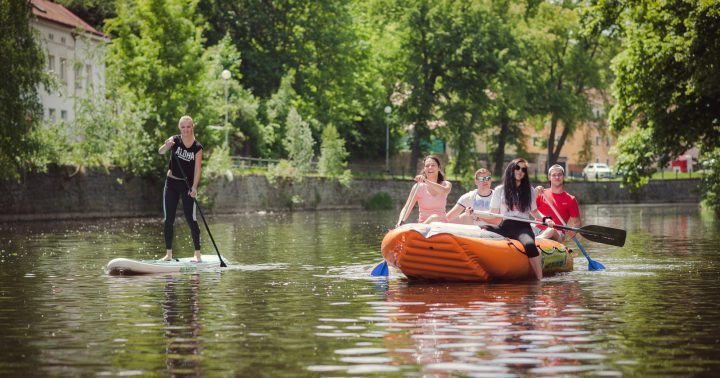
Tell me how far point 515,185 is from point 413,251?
5.20 ft

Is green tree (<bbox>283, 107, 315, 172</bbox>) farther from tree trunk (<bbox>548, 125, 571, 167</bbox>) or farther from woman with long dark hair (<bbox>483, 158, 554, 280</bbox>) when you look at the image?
Answer: woman with long dark hair (<bbox>483, 158, 554, 280</bbox>)

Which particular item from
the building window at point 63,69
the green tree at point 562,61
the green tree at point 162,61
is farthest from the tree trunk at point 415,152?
the green tree at point 162,61

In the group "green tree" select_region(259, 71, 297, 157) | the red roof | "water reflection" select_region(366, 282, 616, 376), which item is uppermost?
the red roof

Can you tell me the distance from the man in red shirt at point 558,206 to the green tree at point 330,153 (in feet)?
156

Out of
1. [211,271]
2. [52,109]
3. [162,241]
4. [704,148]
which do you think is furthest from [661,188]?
[211,271]

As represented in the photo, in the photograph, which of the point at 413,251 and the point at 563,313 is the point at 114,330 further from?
the point at 413,251

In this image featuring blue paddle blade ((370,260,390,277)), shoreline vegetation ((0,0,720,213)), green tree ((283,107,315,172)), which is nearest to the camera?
blue paddle blade ((370,260,390,277))

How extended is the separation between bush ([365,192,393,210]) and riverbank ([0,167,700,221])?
27 cm

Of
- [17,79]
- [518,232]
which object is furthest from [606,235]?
[17,79]

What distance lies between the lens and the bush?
72250mm

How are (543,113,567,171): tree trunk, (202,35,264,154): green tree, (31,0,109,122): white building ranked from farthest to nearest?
(543,113,567,171): tree trunk, (31,0,109,122): white building, (202,35,264,154): green tree

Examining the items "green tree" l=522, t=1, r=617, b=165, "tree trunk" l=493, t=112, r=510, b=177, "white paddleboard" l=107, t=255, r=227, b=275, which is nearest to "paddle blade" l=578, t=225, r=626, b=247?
"white paddleboard" l=107, t=255, r=227, b=275

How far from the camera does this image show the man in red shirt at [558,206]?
62.2 feet

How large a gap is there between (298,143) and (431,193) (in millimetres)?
46629
